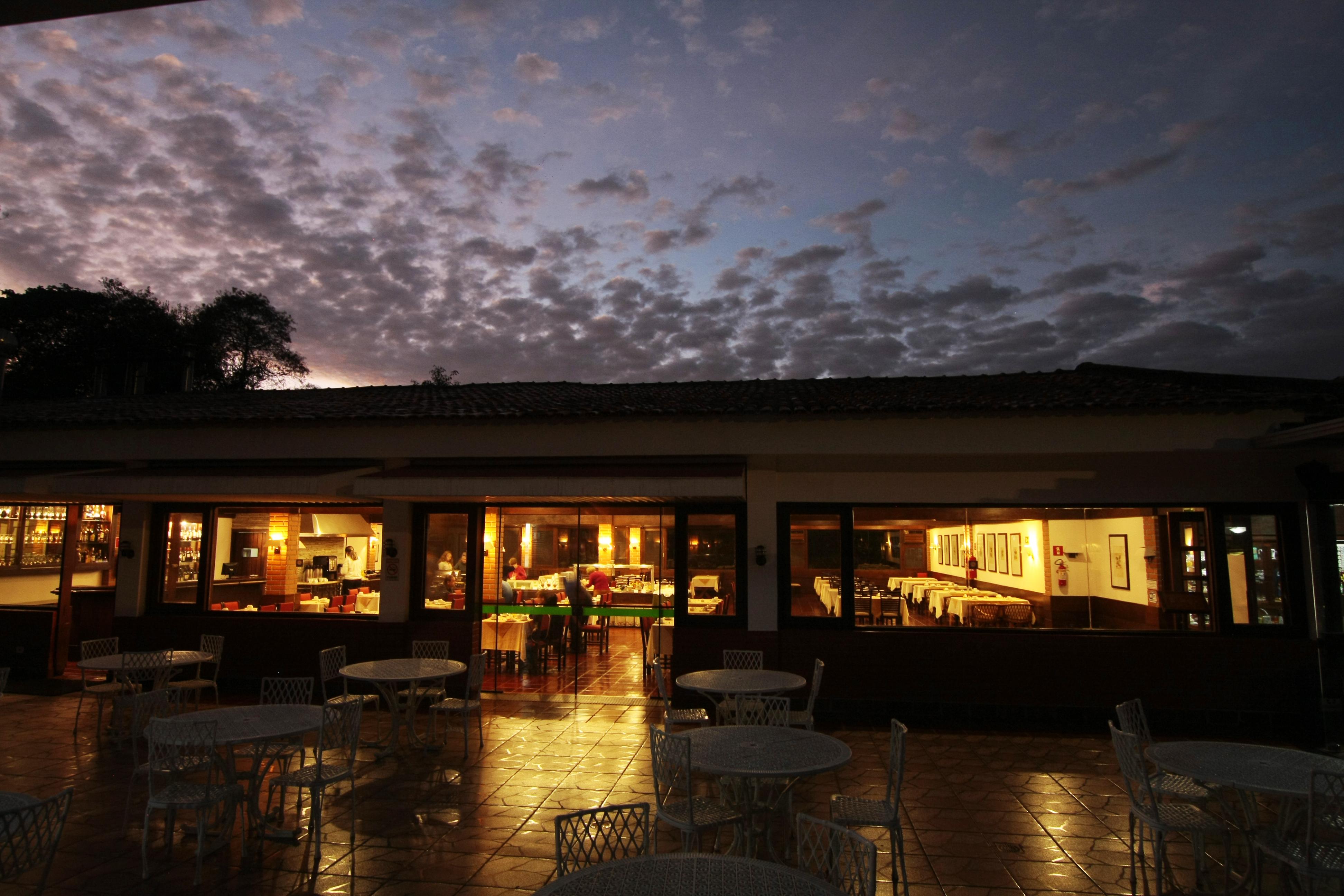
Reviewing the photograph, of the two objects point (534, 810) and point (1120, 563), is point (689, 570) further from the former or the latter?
point (1120, 563)

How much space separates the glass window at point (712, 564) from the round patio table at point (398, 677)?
3301 millimetres

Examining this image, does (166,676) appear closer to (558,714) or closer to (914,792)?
(558,714)

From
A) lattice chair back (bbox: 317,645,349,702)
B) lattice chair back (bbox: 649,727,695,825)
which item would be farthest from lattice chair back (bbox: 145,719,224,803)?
lattice chair back (bbox: 649,727,695,825)

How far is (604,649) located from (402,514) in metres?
3.87

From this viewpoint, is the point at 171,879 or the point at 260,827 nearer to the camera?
the point at 171,879

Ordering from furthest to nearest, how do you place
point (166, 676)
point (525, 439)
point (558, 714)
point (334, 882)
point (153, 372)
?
point (153, 372) → point (525, 439) → point (558, 714) → point (166, 676) → point (334, 882)

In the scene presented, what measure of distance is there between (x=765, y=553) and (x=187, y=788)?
6.77 metres

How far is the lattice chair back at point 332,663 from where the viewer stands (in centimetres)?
865

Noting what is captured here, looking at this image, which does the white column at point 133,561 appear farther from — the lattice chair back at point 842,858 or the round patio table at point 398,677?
the lattice chair back at point 842,858

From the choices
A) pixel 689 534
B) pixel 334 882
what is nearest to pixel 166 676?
pixel 334 882

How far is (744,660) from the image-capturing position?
392 inches

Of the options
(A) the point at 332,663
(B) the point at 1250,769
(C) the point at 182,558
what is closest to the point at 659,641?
(A) the point at 332,663

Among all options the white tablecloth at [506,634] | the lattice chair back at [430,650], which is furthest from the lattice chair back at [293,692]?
the white tablecloth at [506,634]

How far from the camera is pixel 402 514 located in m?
11.3
